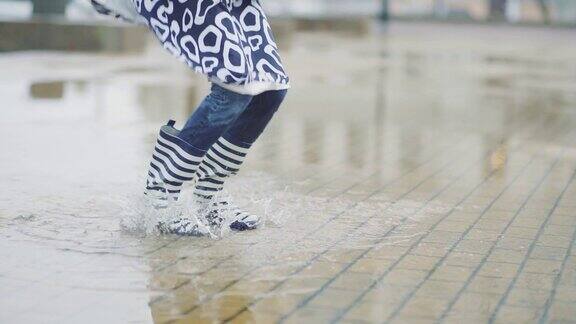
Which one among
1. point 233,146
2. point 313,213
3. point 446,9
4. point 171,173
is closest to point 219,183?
point 233,146

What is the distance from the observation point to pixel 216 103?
18.6 feet

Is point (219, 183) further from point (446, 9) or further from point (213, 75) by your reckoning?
point (446, 9)

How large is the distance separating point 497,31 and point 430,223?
27557 millimetres

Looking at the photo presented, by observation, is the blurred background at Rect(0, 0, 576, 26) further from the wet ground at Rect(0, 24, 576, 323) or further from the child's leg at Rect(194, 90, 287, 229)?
the child's leg at Rect(194, 90, 287, 229)

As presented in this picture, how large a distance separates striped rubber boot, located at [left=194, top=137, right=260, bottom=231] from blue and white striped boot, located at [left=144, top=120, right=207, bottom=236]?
20cm

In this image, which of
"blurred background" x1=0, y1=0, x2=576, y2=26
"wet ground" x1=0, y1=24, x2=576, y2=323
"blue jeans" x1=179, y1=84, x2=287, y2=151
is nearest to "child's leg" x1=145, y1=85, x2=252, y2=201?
"blue jeans" x1=179, y1=84, x2=287, y2=151

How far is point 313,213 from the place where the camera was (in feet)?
21.6

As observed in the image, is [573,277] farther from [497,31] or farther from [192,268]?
[497,31]

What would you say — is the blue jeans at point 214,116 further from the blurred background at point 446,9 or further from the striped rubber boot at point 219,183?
the blurred background at point 446,9

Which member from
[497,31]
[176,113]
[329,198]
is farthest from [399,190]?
[497,31]

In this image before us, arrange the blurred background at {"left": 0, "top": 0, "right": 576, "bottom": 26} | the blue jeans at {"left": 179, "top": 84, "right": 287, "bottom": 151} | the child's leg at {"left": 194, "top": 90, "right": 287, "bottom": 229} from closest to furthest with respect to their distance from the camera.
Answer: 1. the blue jeans at {"left": 179, "top": 84, "right": 287, "bottom": 151}
2. the child's leg at {"left": 194, "top": 90, "right": 287, "bottom": 229}
3. the blurred background at {"left": 0, "top": 0, "right": 576, "bottom": 26}

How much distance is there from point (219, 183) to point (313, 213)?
0.70 m

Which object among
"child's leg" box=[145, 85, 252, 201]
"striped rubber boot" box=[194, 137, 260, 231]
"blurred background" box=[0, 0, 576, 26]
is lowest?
"blurred background" box=[0, 0, 576, 26]

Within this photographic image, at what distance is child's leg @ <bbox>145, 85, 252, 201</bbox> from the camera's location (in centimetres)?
566
